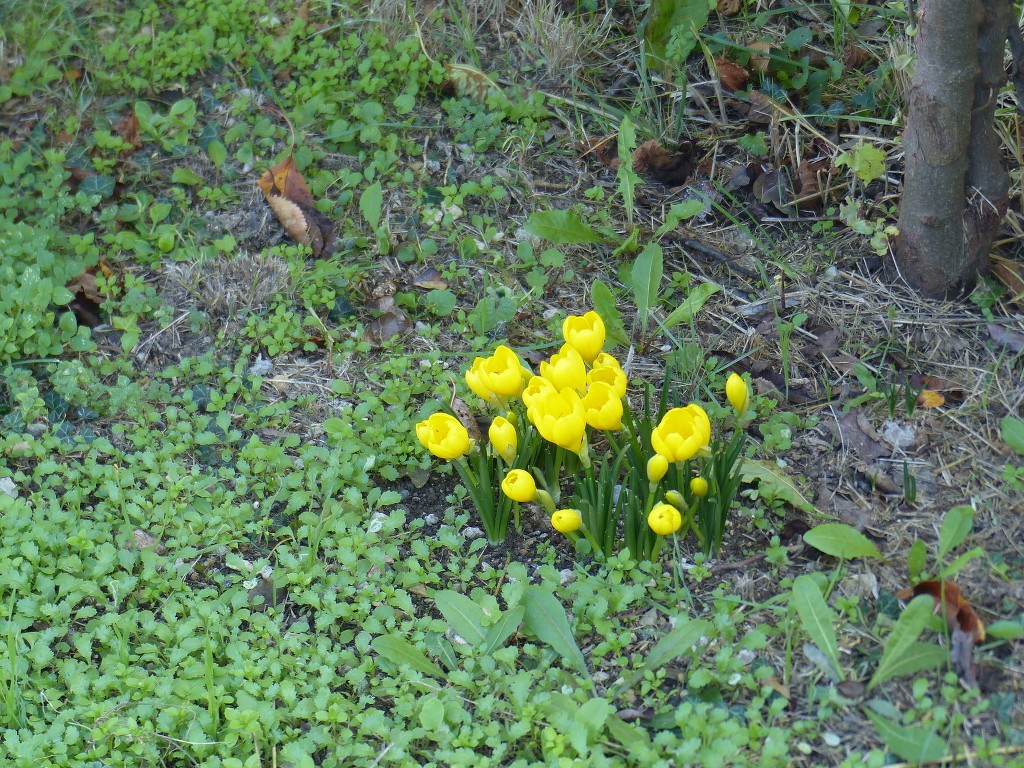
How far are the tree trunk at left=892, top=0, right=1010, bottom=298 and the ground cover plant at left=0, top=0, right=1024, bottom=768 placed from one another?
109 mm

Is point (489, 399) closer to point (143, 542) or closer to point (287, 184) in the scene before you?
point (143, 542)

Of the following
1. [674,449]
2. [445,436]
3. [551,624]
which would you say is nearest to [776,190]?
[674,449]

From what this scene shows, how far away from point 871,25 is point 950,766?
2.81 m

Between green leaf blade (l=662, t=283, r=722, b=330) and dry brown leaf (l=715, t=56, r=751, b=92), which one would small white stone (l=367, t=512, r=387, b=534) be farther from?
dry brown leaf (l=715, t=56, r=751, b=92)

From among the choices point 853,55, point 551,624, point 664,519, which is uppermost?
point 853,55

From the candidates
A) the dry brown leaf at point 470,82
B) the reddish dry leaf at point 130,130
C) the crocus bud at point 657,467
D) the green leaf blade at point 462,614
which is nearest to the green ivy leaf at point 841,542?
the crocus bud at point 657,467

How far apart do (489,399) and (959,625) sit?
125 cm

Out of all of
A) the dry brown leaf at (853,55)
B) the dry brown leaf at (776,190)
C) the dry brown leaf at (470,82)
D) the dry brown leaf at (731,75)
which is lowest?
the dry brown leaf at (776,190)

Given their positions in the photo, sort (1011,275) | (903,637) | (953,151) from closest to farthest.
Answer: (903,637) → (953,151) → (1011,275)

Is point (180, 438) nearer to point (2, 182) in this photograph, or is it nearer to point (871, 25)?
point (2, 182)

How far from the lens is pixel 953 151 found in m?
2.95

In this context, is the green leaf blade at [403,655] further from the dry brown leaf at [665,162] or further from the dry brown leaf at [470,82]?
the dry brown leaf at [470,82]

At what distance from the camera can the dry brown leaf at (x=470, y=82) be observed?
3.98 meters

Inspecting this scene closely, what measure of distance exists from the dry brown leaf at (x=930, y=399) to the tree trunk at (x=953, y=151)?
44 centimetres
